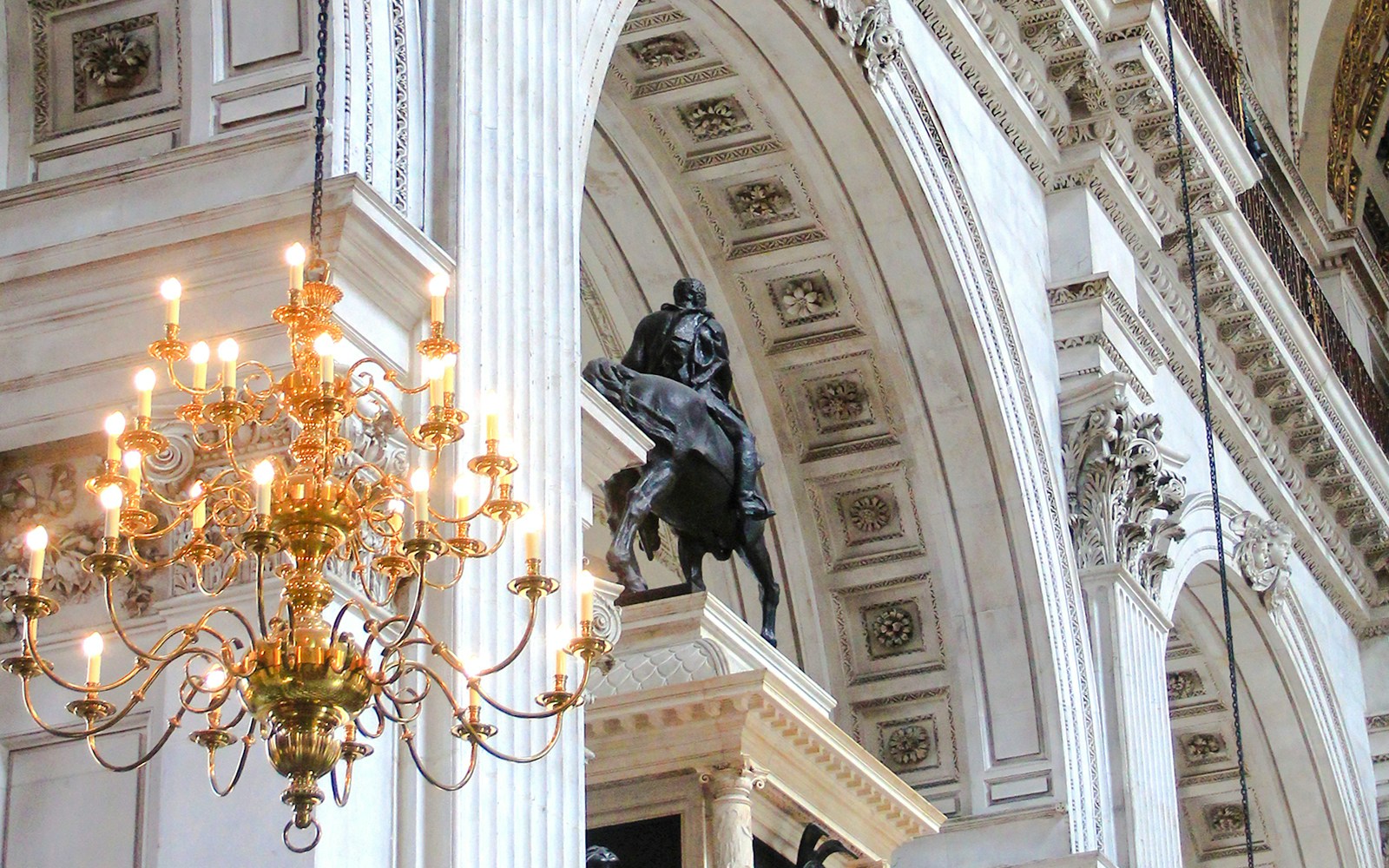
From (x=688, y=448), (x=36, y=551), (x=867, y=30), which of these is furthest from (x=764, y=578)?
(x=36, y=551)

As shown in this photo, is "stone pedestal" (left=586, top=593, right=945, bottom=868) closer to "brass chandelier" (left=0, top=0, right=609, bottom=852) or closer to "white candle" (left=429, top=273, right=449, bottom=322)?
"brass chandelier" (left=0, top=0, right=609, bottom=852)

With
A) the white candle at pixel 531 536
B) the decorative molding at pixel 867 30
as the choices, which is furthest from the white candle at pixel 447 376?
the decorative molding at pixel 867 30

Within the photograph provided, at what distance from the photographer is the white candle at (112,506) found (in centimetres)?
492

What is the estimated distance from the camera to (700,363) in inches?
404

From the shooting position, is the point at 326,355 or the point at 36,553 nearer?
the point at 36,553

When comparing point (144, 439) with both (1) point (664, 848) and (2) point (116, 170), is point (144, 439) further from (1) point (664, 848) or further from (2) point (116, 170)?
(1) point (664, 848)

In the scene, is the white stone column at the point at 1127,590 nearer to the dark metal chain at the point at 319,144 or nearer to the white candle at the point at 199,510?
the dark metal chain at the point at 319,144

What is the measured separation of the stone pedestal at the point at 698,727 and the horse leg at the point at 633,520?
159mm

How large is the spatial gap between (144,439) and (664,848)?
441cm

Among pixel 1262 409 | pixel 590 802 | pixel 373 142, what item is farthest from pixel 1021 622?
pixel 373 142

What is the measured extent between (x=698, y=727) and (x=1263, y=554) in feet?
29.1

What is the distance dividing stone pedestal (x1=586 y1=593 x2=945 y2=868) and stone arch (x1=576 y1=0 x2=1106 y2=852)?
3.55 meters

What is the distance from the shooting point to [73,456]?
7000 mm

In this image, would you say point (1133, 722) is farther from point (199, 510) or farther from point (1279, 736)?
point (199, 510)
